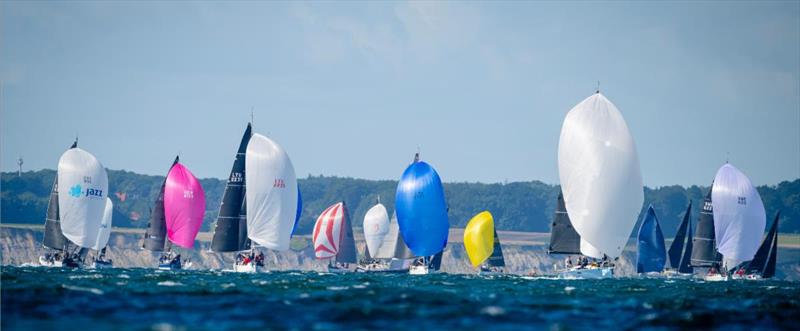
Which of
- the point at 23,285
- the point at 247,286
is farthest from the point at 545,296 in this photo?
the point at 23,285

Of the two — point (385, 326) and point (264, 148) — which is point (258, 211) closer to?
point (264, 148)

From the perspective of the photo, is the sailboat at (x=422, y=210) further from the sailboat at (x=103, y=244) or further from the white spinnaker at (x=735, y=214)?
the sailboat at (x=103, y=244)

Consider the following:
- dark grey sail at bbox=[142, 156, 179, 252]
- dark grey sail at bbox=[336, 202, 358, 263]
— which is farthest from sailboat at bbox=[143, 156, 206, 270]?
dark grey sail at bbox=[336, 202, 358, 263]

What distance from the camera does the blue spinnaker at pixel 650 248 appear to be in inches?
4451

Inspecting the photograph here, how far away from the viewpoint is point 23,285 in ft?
164

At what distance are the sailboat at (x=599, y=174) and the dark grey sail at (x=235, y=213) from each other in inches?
928

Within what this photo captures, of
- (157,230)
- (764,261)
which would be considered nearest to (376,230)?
(157,230)

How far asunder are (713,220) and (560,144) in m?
26.9

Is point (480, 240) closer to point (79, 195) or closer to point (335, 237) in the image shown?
point (335, 237)

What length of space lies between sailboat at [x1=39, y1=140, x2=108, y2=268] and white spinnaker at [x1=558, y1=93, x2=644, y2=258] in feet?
120

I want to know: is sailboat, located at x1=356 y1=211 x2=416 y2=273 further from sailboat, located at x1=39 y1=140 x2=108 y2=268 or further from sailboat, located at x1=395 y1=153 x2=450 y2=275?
sailboat, located at x1=39 y1=140 x2=108 y2=268

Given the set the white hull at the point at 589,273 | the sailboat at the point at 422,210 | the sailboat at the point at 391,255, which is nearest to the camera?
the white hull at the point at 589,273

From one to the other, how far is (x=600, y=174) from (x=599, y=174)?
0.06 metres

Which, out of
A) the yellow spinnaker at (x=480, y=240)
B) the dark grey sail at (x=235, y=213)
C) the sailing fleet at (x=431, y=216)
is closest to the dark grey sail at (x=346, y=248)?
the sailing fleet at (x=431, y=216)
